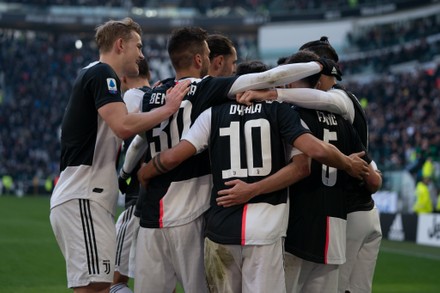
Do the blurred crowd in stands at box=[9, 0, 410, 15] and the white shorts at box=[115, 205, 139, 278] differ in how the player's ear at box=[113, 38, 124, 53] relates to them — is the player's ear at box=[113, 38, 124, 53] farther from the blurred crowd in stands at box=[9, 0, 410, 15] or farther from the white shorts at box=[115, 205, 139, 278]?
the blurred crowd in stands at box=[9, 0, 410, 15]

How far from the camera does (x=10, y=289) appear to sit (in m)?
10.1

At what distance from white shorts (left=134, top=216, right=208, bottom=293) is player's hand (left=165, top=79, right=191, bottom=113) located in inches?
32.0

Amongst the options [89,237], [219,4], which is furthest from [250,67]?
[219,4]

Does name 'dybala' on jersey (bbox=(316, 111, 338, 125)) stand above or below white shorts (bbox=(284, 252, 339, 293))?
above

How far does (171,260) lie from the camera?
5.80 meters

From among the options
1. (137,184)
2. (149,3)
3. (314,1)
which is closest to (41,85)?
(149,3)

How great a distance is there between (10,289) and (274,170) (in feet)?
19.1

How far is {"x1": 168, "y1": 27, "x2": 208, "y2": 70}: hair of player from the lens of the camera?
5875 mm

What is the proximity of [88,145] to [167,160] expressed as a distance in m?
0.58

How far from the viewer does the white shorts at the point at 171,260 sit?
18.7ft

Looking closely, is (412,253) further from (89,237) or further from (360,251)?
(89,237)

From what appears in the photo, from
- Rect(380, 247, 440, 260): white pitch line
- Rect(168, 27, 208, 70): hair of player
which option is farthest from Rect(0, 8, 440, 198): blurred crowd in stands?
Rect(168, 27, 208, 70): hair of player

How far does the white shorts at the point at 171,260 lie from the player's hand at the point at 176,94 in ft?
2.67

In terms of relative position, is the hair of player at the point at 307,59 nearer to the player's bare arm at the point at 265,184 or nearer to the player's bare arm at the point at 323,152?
the player's bare arm at the point at 323,152
